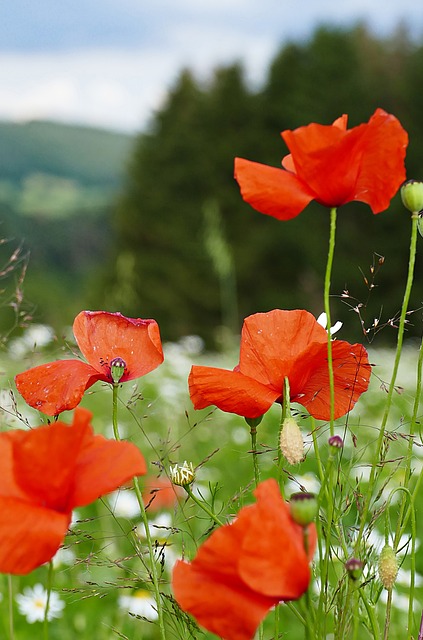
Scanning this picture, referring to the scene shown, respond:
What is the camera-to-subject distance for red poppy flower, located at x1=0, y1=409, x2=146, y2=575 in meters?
0.48

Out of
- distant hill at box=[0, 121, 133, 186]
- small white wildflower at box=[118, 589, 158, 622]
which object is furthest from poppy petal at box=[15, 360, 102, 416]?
distant hill at box=[0, 121, 133, 186]

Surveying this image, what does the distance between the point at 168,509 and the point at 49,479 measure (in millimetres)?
1654

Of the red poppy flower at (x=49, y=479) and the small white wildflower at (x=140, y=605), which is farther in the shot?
the small white wildflower at (x=140, y=605)

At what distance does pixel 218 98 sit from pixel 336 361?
16.8 metres

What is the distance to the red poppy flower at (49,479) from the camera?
1.57 feet

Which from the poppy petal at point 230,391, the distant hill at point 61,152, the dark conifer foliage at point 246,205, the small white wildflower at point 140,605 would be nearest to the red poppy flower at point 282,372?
the poppy petal at point 230,391

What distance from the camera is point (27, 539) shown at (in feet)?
1.57

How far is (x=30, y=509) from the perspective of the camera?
1.62 feet

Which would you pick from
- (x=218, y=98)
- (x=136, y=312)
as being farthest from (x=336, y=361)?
(x=218, y=98)

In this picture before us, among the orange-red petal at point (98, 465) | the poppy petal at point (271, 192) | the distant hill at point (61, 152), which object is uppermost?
the poppy petal at point (271, 192)

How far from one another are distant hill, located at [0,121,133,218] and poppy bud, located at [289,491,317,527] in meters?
31.3

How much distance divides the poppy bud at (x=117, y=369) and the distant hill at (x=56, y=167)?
31100 mm

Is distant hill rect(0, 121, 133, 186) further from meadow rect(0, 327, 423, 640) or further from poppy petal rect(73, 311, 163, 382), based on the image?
poppy petal rect(73, 311, 163, 382)

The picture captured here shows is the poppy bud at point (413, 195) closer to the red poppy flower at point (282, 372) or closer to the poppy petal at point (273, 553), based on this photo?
the red poppy flower at point (282, 372)
